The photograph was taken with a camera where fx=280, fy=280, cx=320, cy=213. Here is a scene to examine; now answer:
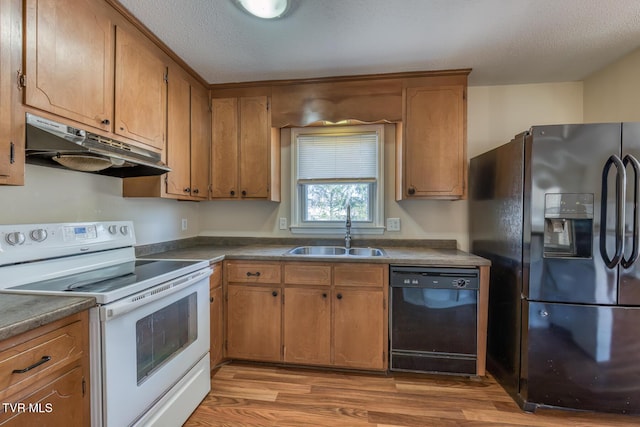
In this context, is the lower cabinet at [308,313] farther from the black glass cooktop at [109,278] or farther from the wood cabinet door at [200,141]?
the wood cabinet door at [200,141]

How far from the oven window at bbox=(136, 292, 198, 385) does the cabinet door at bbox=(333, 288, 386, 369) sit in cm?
98

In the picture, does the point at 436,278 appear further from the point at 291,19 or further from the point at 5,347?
the point at 5,347

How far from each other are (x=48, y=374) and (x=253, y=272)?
51.0 inches

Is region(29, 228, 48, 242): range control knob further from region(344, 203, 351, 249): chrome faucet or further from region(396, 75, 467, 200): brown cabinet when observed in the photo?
region(396, 75, 467, 200): brown cabinet

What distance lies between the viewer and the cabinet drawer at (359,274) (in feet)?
6.68

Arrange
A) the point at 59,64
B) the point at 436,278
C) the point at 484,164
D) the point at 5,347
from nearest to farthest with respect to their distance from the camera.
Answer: the point at 5,347
the point at 59,64
the point at 436,278
the point at 484,164

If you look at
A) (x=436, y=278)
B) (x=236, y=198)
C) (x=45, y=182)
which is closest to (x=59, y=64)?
(x=45, y=182)

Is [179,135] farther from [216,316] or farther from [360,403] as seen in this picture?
[360,403]

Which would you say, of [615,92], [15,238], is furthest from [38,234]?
[615,92]

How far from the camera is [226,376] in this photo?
2078 millimetres

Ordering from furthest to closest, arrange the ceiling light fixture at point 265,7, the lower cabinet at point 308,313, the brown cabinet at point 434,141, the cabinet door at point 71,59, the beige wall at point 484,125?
the beige wall at point 484,125 → the brown cabinet at point 434,141 → the lower cabinet at point 308,313 → the ceiling light fixture at point 265,7 → the cabinet door at point 71,59

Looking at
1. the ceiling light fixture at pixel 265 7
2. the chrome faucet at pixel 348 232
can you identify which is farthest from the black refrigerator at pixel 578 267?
the ceiling light fixture at pixel 265 7

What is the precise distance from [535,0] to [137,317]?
258cm

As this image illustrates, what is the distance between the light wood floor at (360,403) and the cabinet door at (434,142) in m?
1.42
